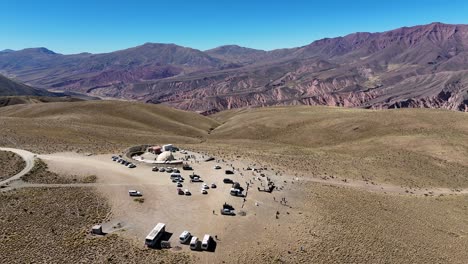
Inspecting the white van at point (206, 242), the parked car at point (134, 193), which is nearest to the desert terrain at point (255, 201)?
the white van at point (206, 242)

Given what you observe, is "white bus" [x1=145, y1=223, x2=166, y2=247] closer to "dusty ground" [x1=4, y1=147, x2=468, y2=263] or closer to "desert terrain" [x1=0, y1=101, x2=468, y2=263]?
"desert terrain" [x1=0, y1=101, x2=468, y2=263]

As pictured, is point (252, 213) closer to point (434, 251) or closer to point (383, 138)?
point (434, 251)

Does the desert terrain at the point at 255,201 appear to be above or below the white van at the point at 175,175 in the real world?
below

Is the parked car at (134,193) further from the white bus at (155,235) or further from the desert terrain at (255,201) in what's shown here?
the white bus at (155,235)

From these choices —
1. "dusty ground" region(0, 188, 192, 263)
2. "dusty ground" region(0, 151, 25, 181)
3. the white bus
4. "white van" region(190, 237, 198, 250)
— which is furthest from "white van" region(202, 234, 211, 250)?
"dusty ground" region(0, 151, 25, 181)

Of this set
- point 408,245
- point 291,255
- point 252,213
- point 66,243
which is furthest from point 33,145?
point 408,245

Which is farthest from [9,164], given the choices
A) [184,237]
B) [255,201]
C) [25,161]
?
[255,201]

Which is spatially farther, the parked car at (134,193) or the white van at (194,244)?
the parked car at (134,193)
